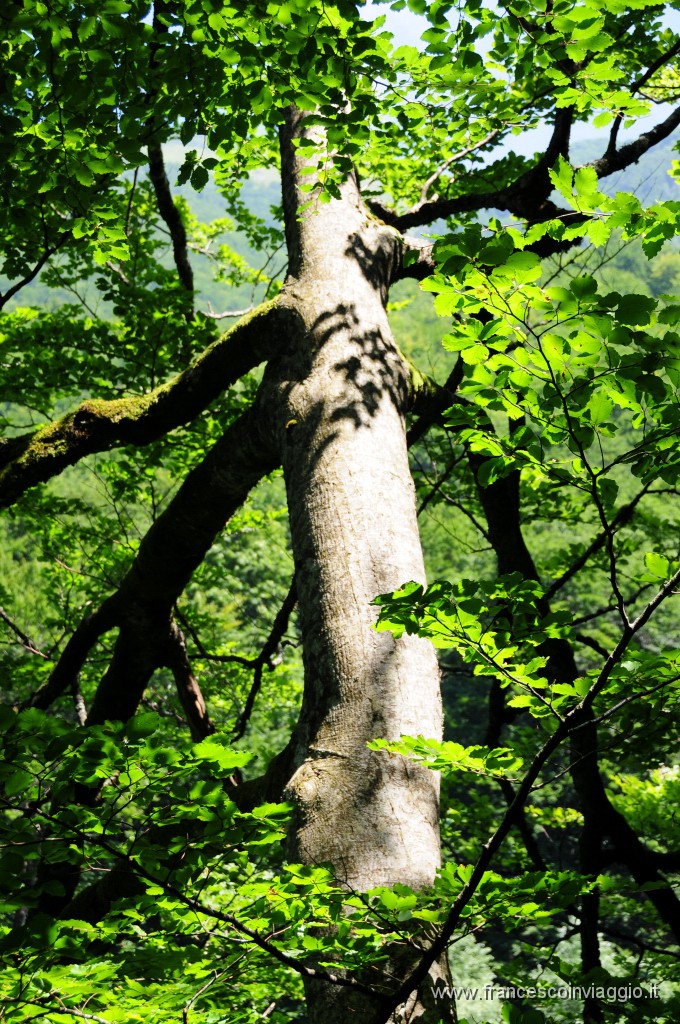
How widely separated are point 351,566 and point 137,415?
5.59ft

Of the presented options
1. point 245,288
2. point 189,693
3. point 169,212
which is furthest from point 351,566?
point 245,288

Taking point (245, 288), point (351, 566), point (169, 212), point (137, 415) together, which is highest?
point (245, 288)

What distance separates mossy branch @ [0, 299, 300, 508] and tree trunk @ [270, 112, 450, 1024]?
29cm

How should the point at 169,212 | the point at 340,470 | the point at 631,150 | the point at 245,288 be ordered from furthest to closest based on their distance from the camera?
1. the point at 245,288
2. the point at 169,212
3. the point at 631,150
4. the point at 340,470

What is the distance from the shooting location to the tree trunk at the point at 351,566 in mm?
1705

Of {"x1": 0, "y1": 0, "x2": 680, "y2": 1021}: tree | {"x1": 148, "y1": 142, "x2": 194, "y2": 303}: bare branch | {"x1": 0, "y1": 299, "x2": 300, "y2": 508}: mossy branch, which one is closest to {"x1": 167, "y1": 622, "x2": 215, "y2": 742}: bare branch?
{"x1": 0, "y1": 0, "x2": 680, "y2": 1021}: tree

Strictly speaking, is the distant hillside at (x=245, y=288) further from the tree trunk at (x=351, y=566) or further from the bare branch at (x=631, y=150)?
the tree trunk at (x=351, y=566)

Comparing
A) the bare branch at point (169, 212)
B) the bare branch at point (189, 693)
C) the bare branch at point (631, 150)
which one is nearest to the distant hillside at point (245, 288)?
the bare branch at point (631, 150)

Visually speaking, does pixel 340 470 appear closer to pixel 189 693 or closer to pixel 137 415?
pixel 137 415

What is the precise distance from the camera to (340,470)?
7.53 ft

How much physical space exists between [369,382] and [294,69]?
117cm

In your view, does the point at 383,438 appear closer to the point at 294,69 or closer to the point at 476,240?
the point at 476,240

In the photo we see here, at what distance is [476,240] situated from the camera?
126 centimetres

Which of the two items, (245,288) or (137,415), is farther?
(245,288)
